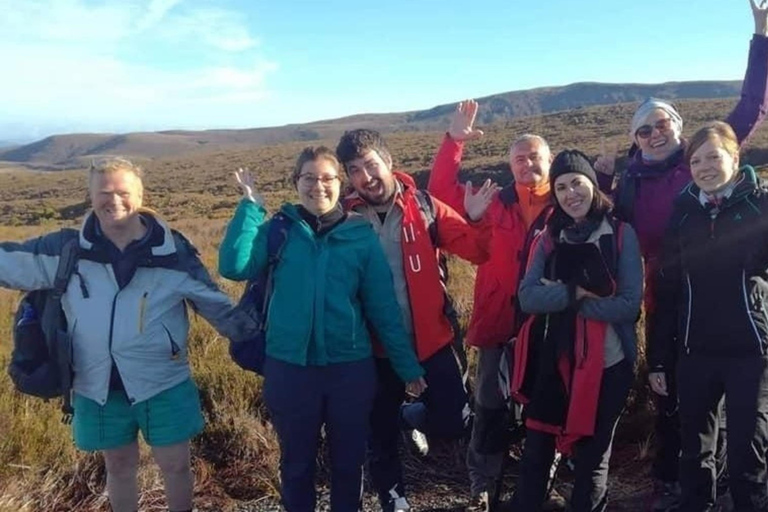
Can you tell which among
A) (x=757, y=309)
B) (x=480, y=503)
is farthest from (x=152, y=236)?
(x=757, y=309)

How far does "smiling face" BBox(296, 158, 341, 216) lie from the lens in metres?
3.10

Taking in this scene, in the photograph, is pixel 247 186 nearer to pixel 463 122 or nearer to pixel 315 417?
pixel 315 417

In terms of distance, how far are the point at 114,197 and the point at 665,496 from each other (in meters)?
3.10

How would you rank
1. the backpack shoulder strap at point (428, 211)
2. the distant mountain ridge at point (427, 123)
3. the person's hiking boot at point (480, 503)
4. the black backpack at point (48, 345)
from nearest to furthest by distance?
the black backpack at point (48, 345)
the backpack shoulder strap at point (428, 211)
the person's hiking boot at point (480, 503)
the distant mountain ridge at point (427, 123)

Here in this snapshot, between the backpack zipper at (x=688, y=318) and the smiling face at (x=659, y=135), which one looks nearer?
the backpack zipper at (x=688, y=318)

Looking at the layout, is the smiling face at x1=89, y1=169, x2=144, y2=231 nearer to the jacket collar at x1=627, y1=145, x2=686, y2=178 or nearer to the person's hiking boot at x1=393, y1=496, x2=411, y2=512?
the person's hiking boot at x1=393, y1=496, x2=411, y2=512

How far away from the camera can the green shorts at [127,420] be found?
3.09 m

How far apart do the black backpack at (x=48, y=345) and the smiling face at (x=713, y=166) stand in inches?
110

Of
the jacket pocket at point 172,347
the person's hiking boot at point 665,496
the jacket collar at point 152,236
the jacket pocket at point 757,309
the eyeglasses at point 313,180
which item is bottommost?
the person's hiking boot at point 665,496

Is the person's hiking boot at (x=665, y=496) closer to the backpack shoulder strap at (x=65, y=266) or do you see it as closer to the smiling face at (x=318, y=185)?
the smiling face at (x=318, y=185)

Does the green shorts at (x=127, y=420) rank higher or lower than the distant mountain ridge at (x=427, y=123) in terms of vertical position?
lower

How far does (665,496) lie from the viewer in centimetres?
365

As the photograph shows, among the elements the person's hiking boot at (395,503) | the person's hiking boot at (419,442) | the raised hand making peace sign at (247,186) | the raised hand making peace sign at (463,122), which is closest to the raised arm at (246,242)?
the raised hand making peace sign at (247,186)

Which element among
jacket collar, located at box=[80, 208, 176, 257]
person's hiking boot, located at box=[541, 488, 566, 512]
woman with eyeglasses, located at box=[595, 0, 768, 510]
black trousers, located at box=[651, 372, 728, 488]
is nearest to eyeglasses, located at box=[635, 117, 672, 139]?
woman with eyeglasses, located at box=[595, 0, 768, 510]
